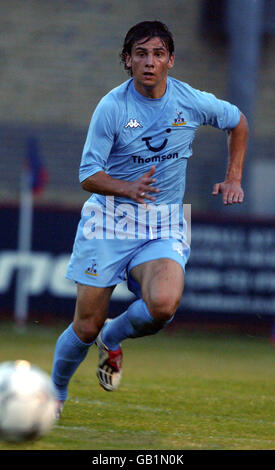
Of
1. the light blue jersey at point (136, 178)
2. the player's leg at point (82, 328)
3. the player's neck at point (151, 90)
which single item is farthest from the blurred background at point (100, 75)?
the player's leg at point (82, 328)

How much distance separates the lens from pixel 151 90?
19.1 ft

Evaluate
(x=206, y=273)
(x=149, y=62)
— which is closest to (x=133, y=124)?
(x=149, y=62)

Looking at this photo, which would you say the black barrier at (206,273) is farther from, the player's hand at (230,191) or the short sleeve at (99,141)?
the short sleeve at (99,141)

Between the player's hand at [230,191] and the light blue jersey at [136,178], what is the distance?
264mm

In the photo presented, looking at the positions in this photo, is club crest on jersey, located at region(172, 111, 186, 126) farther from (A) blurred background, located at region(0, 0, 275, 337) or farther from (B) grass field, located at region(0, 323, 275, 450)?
Result: (A) blurred background, located at region(0, 0, 275, 337)

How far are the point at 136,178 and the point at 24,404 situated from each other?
2.04 m

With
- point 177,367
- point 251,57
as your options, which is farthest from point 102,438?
point 251,57

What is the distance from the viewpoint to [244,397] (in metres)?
7.33

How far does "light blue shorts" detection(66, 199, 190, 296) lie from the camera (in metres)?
5.76

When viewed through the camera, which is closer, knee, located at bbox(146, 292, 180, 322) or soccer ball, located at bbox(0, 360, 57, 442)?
soccer ball, located at bbox(0, 360, 57, 442)

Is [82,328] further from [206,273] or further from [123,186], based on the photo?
[206,273]

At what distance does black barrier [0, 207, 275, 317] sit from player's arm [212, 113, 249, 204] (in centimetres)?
557

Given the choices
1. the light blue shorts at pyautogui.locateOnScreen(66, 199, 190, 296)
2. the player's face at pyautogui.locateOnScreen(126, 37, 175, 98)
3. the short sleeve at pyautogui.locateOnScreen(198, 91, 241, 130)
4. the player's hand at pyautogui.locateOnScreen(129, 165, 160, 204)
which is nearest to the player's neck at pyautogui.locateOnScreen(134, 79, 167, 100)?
the player's face at pyautogui.locateOnScreen(126, 37, 175, 98)
